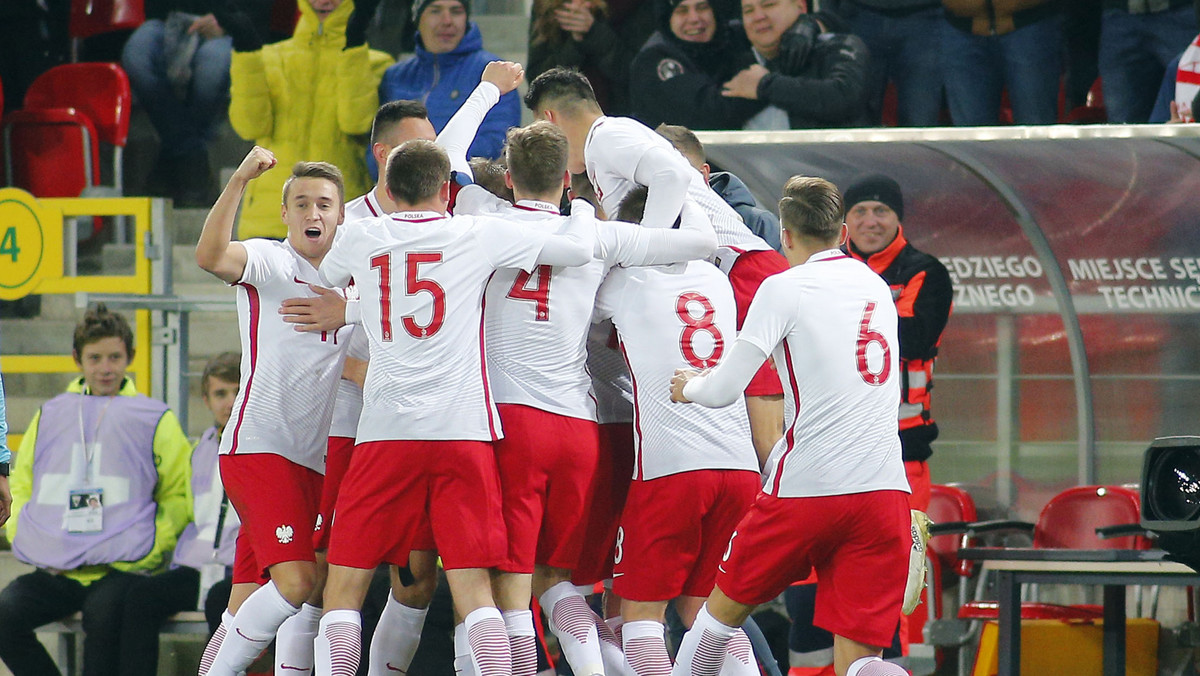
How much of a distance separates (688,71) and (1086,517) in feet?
10.1

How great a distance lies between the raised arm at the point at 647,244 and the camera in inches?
222

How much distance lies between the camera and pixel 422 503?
532 centimetres

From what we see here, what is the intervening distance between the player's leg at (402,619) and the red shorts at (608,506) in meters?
0.55

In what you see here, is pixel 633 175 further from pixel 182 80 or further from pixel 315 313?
pixel 182 80

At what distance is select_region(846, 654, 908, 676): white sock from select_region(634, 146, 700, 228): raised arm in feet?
5.45

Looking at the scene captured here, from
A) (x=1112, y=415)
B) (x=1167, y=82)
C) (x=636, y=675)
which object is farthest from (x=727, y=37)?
(x=636, y=675)

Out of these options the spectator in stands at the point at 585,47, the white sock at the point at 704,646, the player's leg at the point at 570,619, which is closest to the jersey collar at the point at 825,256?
the white sock at the point at 704,646

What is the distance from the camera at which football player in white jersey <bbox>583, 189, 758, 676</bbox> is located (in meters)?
5.64

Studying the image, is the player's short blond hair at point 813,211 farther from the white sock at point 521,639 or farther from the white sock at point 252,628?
the white sock at point 252,628

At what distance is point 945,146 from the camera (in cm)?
775

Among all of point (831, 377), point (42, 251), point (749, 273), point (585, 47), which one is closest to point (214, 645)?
point (749, 273)

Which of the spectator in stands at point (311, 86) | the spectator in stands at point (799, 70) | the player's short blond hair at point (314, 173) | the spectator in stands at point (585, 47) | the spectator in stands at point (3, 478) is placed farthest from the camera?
the spectator in stands at point (311, 86)

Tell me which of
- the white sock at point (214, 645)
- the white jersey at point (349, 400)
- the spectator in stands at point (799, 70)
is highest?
the spectator in stands at point (799, 70)

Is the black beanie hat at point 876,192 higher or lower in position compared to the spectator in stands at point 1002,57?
lower
